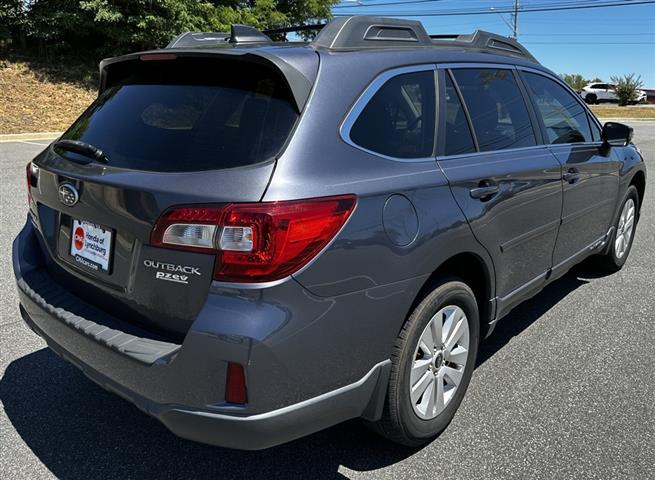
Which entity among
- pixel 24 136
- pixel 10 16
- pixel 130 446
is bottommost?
pixel 24 136

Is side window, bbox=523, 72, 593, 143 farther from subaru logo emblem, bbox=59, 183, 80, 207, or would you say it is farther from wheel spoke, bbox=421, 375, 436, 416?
subaru logo emblem, bbox=59, 183, 80, 207

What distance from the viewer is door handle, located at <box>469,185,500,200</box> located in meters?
2.76

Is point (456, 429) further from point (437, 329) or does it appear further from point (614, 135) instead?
point (614, 135)

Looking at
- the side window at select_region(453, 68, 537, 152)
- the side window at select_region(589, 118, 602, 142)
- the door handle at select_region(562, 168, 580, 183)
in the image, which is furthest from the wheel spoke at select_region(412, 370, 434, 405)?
the side window at select_region(589, 118, 602, 142)

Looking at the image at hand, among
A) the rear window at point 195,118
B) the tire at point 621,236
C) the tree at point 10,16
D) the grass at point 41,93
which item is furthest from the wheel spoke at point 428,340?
the tree at point 10,16

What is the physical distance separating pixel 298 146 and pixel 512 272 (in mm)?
1678

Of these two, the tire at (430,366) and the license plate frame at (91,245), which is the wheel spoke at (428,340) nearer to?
the tire at (430,366)

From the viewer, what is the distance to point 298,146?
209cm

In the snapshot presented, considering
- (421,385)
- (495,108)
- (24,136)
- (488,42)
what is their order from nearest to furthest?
(421,385)
(495,108)
(488,42)
(24,136)

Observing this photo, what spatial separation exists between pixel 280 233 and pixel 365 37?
116 cm

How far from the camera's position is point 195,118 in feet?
7.56

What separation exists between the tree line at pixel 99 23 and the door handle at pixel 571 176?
18.2 m

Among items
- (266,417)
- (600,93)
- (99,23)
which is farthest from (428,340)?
(600,93)

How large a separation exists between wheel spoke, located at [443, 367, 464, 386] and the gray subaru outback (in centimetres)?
1
